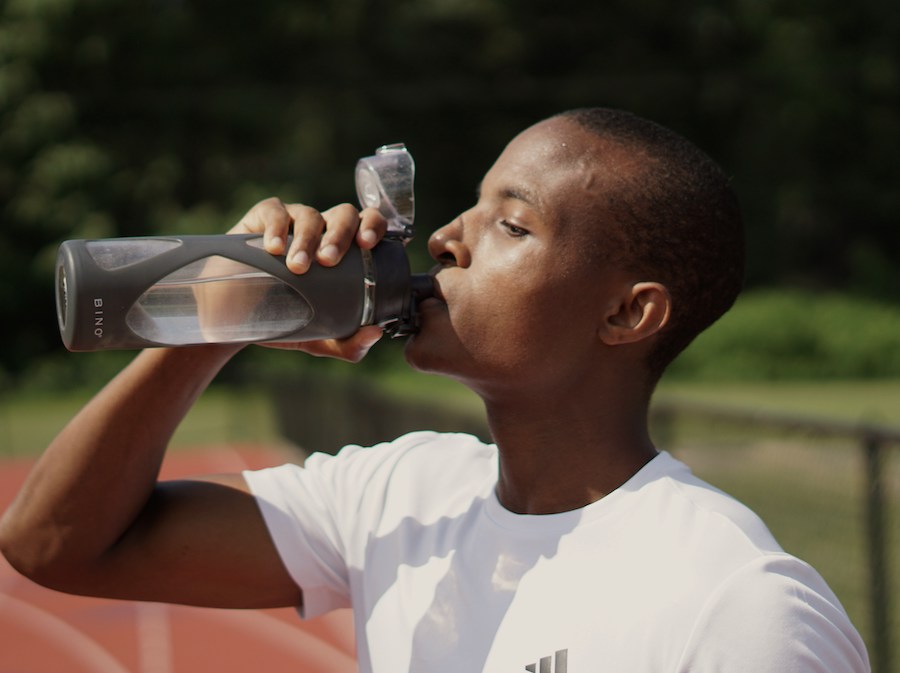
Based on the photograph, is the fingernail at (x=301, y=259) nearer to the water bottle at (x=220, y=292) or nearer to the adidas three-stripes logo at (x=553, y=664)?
the water bottle at (x=220, y=292)

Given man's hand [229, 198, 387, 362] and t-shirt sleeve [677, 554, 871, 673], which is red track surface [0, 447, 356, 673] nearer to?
man's hand [229, 198, 387, 362]

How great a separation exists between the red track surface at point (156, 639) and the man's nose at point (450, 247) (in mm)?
4550

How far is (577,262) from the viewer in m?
1.97

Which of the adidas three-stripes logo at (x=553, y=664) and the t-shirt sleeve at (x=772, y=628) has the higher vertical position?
the t-shirt sleeve at (x=772, y=628)

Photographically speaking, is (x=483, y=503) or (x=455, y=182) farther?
(x=455, y=182)

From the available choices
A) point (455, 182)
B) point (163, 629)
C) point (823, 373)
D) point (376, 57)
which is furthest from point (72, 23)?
point (163, 629)

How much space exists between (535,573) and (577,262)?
1.64ft

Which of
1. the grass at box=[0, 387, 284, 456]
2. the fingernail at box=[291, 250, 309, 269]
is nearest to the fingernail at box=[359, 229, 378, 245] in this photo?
the fingernail at box=[291, 250, 309, 269]

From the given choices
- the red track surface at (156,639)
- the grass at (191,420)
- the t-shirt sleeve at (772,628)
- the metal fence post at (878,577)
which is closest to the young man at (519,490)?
the t-shirt sleeve at (772,628)

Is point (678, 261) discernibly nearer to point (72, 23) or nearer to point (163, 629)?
point (163, 629)

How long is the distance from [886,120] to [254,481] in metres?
35.3

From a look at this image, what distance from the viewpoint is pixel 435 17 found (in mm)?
34875

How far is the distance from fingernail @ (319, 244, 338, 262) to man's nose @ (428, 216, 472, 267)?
0.62 feet

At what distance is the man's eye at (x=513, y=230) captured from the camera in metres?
1.99
